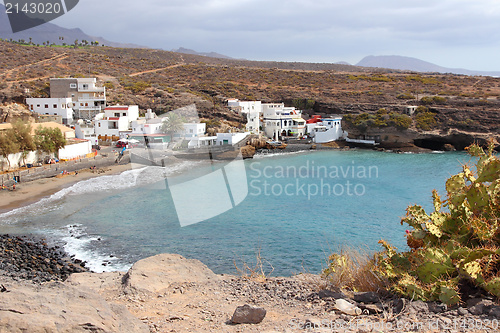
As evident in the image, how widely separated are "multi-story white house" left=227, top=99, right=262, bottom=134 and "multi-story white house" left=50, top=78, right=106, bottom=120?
51.9 feet

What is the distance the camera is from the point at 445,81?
72375 millimetres

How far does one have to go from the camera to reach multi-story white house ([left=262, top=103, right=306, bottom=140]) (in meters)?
48.4

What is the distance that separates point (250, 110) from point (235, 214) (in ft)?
105

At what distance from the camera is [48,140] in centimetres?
2791

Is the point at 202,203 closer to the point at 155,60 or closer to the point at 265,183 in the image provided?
the point at 265,183

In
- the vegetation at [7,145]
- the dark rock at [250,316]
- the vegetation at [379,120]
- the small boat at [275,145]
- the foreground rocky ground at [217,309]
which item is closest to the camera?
the foreground rocky ground at [217,309]

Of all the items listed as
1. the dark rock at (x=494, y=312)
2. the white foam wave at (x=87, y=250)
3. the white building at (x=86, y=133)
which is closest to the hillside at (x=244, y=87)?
the white building at (x=86, y=133)

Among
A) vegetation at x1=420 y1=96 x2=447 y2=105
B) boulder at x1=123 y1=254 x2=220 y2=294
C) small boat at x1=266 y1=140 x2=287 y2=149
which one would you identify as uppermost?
vegetation at x1=420 y1=96 x2=447 y2=105

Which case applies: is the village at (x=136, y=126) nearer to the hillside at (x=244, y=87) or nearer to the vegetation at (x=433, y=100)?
the hillside at (x=244, y=87)

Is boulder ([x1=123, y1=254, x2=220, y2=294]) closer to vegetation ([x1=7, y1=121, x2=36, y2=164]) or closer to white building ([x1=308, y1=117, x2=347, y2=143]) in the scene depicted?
vegetation ([x1=7, y1=121, x2=36, y2=164])

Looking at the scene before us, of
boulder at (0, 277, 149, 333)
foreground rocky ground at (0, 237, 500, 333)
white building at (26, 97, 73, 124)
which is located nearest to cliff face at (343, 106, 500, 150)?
white building at (26, 97, 73, 124)

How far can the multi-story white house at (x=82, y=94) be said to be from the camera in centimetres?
4534

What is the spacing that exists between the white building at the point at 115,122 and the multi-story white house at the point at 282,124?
52.3ft

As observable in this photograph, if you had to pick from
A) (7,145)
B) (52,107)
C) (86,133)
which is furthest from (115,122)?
(7,145)
